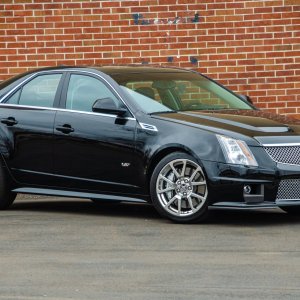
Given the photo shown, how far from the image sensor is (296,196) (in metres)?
11.1

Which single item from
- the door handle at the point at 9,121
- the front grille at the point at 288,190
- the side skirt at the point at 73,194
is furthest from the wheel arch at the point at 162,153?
the door handle at the point at 9,121

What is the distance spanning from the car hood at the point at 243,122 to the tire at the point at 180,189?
0.38 meters

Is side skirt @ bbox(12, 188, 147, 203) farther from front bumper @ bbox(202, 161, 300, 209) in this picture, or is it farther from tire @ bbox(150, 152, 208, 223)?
front bumper @ bbox(202, 161, 300, 209)

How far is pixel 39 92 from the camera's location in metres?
12.5

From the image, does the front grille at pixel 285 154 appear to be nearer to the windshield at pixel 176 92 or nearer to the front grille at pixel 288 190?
the front grille at pixel 288 190

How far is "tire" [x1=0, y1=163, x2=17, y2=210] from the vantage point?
12594 millimetres

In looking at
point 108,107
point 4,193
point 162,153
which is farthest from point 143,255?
point 4,193

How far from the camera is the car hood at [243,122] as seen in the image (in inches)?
441

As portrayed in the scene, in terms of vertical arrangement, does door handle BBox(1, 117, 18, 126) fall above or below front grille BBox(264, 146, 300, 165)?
above

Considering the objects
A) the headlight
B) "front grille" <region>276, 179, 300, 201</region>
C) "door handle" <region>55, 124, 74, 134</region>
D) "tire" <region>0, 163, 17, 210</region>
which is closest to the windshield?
"door handle" <region>55, 124, 74, 134</region>

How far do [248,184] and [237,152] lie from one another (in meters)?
0.30

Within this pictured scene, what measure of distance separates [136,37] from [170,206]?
5.78m

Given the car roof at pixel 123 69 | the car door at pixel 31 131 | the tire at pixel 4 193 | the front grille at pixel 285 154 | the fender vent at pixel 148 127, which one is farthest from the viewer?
the tire at pixel 4 193

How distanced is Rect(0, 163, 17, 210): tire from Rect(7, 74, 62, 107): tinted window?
711 millimetres
